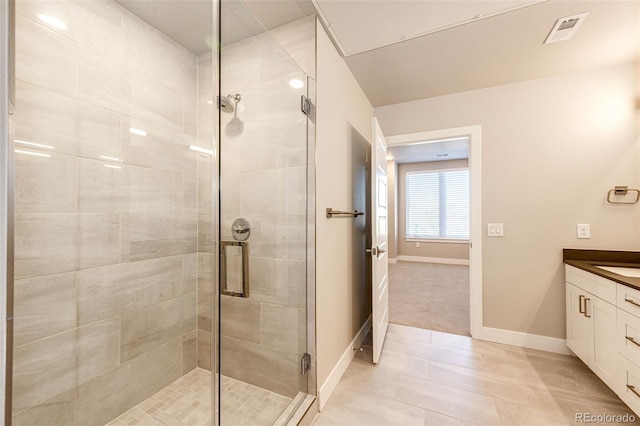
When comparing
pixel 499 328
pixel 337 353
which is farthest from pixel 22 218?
pixel 499 328

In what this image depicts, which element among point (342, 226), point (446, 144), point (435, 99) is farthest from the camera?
point (446, 144)

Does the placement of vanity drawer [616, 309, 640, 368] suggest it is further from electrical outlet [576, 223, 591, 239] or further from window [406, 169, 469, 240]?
window [406, 169, 469, 240]

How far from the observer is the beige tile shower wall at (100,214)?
1203 millimetres

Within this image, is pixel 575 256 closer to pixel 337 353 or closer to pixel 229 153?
pixel 337 353

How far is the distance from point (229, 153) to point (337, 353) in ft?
5.24

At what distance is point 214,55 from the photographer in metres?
1.20

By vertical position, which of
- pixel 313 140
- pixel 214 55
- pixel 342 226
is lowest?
pixel 342 226

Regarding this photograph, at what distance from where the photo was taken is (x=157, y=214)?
174 cm

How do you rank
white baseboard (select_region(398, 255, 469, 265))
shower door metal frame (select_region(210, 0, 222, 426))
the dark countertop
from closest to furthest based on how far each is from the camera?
1. shower door metal frame (select_region(210, 0, 222, 426))
2. the dark countertop
3. white baseboard (select_region(398, 255, 469, 265))

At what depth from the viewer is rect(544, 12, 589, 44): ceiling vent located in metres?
1.59

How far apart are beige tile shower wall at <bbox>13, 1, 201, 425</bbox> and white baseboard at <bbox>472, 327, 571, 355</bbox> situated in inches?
102

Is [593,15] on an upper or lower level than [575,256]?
upper

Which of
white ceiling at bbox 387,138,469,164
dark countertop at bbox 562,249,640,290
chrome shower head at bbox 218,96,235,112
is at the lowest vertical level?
dark countertop at bbox 562,249,640,290

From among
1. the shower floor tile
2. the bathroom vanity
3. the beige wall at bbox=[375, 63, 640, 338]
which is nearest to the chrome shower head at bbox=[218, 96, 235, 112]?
the shower floor tile
